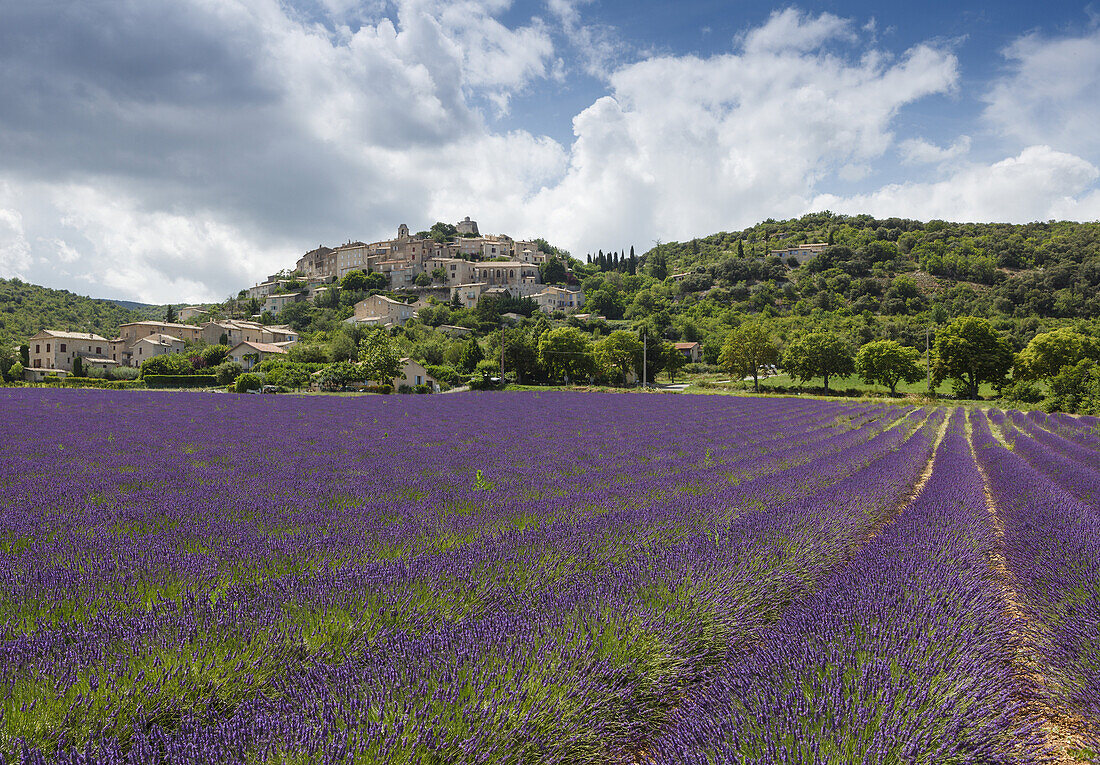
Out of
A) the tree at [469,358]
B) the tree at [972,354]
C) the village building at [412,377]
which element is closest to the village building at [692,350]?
the tree at [469,358]

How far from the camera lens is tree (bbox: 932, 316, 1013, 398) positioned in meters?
39.7

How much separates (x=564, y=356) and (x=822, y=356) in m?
23.7

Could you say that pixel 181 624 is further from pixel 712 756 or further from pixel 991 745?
pixel 991 745

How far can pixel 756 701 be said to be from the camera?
2043 millimetres

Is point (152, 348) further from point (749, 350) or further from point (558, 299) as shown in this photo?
point (749, 350)

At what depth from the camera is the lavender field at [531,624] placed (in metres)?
1.85

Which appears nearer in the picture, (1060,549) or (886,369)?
(1060,549)

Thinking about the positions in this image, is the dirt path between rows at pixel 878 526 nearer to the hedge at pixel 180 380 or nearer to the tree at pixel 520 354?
the tree at pixel 520 354

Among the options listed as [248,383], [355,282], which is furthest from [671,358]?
[355,282]

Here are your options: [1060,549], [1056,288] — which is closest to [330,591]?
[1060,549]

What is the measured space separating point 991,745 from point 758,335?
52095 millimetres

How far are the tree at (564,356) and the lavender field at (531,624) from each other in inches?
1793

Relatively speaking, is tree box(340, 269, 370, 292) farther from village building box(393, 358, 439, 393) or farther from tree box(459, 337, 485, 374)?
village building box(393, 358, 439, 393)

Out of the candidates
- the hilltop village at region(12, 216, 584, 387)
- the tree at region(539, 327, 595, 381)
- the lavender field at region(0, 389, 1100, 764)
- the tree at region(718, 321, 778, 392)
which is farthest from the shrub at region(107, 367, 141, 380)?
the tree at region(718, 321, 778, 392)
